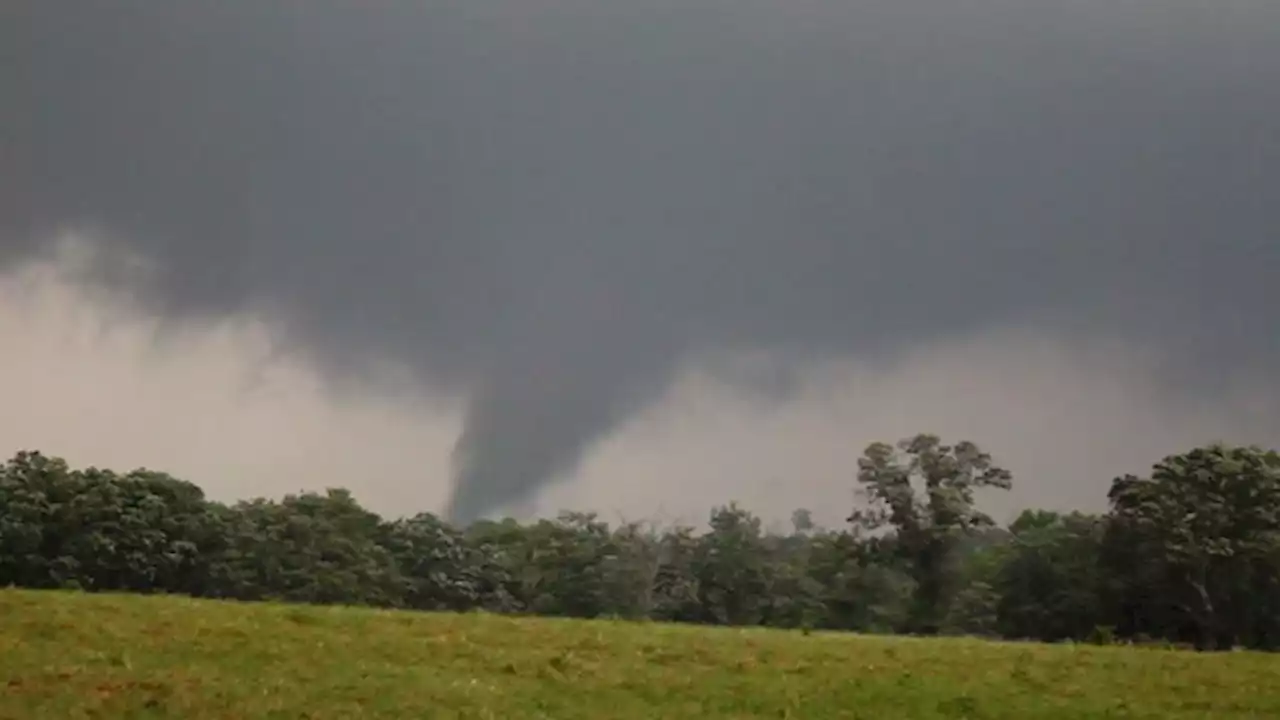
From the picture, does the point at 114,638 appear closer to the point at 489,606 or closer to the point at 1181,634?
the point at 1181,634

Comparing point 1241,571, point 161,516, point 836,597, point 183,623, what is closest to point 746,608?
point 836,597

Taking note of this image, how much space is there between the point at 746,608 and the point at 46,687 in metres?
78.1

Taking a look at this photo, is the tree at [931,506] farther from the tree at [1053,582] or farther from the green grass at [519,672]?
the green grass at [519,672]

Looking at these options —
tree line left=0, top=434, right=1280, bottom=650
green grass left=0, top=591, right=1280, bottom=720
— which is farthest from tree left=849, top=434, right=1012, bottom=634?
green grass left=0, top=591, right=1280, bottom=720

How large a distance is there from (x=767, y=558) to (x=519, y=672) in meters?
75.6

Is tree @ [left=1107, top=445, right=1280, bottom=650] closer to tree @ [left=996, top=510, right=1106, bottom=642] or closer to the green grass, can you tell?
tree @ [left=996, top=510, right=1106, bottom=642]

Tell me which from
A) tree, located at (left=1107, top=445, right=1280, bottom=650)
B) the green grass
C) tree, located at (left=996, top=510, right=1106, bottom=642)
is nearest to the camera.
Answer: the green grass

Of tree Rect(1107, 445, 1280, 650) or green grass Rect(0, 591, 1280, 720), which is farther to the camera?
tree Rect(1107, 445, 1280, 650)

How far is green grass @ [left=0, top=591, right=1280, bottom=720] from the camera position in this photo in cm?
2166

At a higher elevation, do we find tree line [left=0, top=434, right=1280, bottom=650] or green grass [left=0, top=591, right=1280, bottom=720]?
tree line [left=0, top=434, right=1280, bottom=650]

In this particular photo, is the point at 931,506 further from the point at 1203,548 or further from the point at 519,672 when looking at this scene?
the point at 519,672

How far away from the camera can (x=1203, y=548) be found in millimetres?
69125

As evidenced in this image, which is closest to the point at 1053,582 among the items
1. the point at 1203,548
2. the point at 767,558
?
the point at 1203,548

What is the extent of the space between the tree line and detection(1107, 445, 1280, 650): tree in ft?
0.37
